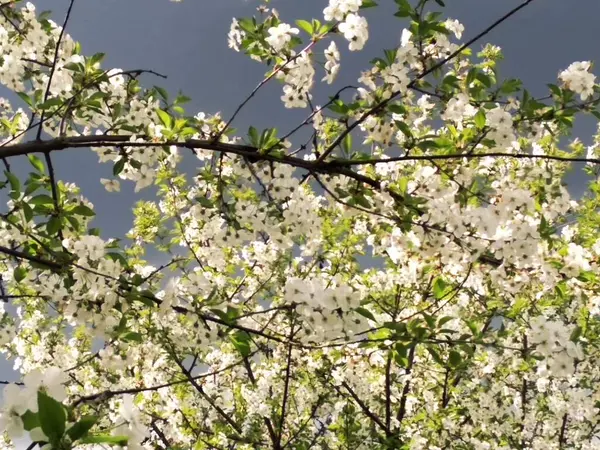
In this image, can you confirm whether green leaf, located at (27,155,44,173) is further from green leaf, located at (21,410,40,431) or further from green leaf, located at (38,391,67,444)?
green leaf, located at (38,391,67,444)

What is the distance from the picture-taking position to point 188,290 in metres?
3.37

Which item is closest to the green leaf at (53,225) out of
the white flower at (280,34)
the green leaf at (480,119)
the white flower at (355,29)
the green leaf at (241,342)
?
the green leaf at (241,342)

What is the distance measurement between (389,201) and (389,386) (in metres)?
4.83

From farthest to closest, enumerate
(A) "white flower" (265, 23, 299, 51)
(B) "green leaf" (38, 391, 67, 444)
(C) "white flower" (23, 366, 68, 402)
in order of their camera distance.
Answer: (A) "white flower" (265, 23, 299, 51) → (C) "white flower" (23, 366, 68, 402) → (B) "green leaf" (38, 391, 67, 444)

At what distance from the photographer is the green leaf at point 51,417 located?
1.32 m

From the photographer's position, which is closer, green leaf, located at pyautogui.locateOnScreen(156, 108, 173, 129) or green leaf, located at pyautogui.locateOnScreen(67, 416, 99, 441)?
green leaf, located at pyautogui.locateOnScreen(67, 416, 99, 441)

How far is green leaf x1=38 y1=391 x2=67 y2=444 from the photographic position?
4.33ft

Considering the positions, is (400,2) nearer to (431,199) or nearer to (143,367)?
(431,199)

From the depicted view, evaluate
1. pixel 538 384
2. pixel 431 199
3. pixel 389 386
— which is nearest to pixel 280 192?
pixel 431 199

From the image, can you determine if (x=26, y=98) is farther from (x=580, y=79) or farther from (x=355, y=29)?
(x=580, y=79)

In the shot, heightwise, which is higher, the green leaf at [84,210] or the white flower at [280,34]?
the white flower at [280,34]

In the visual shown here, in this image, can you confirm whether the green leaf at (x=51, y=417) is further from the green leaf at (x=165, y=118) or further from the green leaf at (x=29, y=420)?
the green leaf at (x=165, y=118)

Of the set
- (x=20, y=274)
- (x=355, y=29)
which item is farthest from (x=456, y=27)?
(x=20, y=274)

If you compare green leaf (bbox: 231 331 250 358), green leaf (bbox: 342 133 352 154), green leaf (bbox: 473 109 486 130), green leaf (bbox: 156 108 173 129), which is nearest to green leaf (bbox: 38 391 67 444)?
green leaf (bbox: 231 331 250 358)
